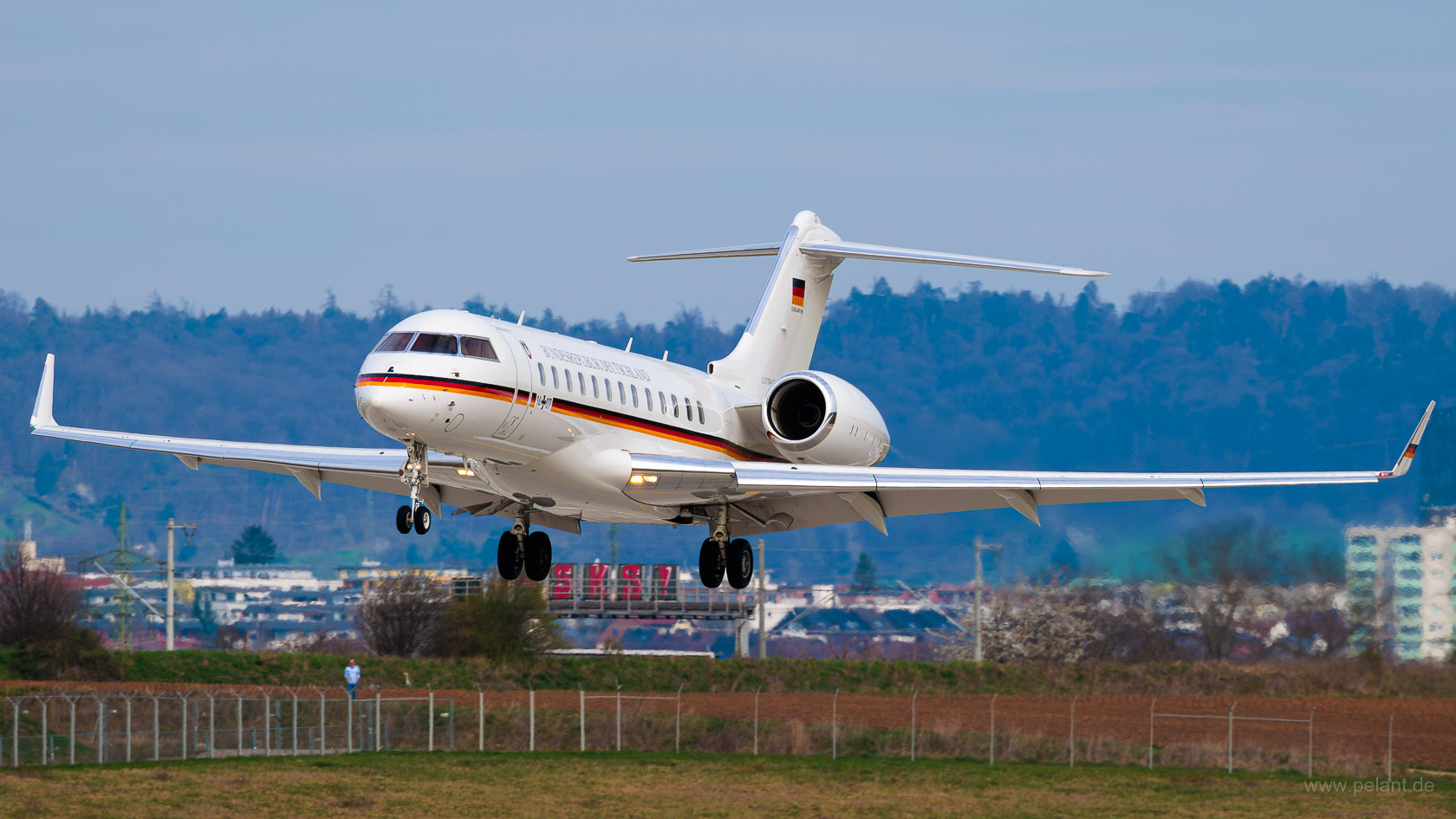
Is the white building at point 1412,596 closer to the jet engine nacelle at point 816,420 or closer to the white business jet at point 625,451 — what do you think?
the white business jet at point 625,451

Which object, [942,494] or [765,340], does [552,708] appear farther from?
[942,494]

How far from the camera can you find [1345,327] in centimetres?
14775

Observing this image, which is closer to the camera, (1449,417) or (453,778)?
(453,778)

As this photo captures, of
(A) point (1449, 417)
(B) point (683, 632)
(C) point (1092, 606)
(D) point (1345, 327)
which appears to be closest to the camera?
(C) point (1092, 606)

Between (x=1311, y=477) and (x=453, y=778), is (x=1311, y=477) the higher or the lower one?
the higher one

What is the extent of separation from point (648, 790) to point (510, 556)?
370 inches

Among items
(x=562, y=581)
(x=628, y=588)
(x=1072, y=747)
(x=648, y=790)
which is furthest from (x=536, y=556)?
(x=628, y=588)

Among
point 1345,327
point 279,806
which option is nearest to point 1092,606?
point 279,806

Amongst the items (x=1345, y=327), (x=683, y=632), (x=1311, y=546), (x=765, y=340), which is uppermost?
(x=1345, y=327)

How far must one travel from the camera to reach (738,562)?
2780 centimetres

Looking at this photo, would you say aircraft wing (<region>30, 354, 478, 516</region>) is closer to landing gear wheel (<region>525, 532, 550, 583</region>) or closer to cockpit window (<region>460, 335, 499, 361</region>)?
landing gear wheel (<region>525, 532, 550, 583</region>)

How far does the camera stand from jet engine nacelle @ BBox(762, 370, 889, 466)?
88.7 ft

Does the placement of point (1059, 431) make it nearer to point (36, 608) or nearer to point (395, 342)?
point (36, 608)

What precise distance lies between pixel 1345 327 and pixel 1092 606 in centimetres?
10294
